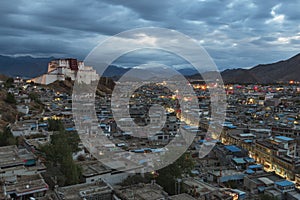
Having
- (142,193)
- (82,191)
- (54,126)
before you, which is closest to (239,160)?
(142,193)

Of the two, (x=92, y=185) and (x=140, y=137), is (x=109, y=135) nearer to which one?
(x=140, y=137)

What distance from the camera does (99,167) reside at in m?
7.32

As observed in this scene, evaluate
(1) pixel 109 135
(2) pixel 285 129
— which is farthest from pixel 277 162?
(1) pixel 109 135

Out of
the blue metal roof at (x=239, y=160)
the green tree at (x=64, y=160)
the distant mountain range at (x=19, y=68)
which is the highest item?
the distant mountain range at (x=19, y=68)

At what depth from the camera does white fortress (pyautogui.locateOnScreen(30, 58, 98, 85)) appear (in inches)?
1304

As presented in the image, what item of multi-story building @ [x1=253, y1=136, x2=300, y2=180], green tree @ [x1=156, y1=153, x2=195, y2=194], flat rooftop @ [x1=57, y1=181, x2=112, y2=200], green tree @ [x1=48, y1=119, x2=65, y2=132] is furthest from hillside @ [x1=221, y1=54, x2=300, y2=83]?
flat rooftop @ [x1=57, y1=181, x2=112, y2=200]

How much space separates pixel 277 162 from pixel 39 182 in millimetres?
6970

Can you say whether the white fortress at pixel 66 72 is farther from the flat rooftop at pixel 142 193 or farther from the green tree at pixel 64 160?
the flat rooftop at pixel 142 193

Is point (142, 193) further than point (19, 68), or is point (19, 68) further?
point (19, 68)

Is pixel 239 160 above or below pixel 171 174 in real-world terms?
below

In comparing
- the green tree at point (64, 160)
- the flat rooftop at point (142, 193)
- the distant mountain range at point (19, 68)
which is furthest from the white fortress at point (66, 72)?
the distant mountain range at point (19, 68)

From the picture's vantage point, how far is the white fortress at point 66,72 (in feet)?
109

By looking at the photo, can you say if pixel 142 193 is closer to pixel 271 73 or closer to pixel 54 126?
pixel 54 126

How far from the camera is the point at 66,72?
112 feet
